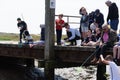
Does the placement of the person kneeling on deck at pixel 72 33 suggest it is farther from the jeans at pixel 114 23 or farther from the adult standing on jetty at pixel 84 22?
the jeans at pixel 114 23

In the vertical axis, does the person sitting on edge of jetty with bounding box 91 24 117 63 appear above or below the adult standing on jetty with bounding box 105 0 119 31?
below

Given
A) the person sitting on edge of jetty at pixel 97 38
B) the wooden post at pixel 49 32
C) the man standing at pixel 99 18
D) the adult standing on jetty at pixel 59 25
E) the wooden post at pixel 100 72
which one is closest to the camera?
the person sitting on edge of jetty at pixel 97 38

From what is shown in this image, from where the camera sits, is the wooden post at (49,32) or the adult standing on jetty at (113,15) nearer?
the adult standing on jetty at (113,15)

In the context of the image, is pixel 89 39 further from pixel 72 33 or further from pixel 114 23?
pixel 114 23

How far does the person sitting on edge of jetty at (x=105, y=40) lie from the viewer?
14.4 meters

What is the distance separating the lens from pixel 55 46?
17891mm

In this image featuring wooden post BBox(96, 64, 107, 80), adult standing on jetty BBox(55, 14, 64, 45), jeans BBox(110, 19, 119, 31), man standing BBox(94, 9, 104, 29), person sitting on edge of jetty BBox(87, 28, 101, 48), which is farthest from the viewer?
wooden post BBox(96, 64, 107, 80)

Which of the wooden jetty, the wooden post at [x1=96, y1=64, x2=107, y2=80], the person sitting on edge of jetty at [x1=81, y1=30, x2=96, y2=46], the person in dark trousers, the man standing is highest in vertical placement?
the man standing

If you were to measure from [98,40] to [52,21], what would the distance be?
10.1ft

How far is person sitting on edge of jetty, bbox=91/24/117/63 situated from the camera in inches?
565

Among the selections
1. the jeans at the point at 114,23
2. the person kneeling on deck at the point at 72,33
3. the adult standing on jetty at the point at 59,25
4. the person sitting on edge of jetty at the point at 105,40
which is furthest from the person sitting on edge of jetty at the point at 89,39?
the adult standing on jetty at the point at 59,25

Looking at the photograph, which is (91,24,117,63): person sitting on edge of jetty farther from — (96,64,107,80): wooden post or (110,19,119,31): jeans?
(96,64,107,80): wooden post

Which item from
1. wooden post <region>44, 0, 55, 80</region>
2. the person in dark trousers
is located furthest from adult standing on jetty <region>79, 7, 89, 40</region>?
the person in dark trousers

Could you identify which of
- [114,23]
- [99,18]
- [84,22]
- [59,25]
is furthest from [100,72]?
[114,23]
